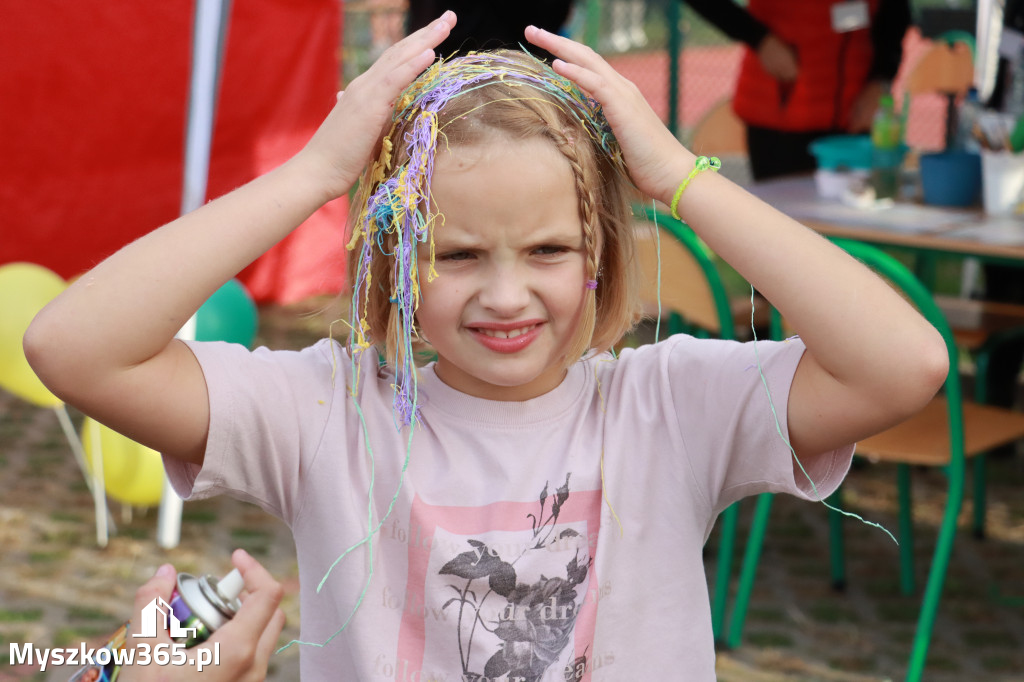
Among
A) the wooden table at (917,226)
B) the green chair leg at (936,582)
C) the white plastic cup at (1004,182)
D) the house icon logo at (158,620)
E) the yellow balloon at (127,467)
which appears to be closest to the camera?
the house icon logo at (158,620)

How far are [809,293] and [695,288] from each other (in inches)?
76.1

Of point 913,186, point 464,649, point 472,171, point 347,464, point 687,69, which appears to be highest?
point 687,69

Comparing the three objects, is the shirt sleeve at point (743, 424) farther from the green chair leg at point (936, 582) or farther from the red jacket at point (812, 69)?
the red jacket at point (812, 69)

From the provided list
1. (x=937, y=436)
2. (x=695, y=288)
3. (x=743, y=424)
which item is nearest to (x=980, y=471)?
(x=937, y=436)

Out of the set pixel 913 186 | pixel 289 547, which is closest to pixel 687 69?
pixel 913 186

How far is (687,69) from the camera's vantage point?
1459 centimetres

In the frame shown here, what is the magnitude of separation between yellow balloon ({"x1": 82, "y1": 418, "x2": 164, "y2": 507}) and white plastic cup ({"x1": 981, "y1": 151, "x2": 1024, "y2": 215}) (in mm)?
2925

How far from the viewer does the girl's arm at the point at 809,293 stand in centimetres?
133

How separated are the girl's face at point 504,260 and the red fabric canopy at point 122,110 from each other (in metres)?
3.66

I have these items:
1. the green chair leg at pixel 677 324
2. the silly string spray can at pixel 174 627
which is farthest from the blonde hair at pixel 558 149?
the green chair leg at pixel 677 324

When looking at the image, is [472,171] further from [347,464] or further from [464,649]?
[464,649]

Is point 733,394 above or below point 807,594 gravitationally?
above

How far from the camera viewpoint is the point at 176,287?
4.31ft

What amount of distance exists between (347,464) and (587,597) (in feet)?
1.25
